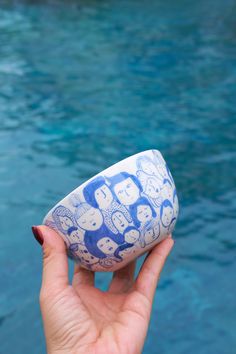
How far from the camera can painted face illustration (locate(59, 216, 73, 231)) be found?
1566 mm

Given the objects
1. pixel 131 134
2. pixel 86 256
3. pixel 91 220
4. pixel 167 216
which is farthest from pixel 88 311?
pixel 131 134

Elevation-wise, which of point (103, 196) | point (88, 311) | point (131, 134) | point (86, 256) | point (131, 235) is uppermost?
point (103, 196)

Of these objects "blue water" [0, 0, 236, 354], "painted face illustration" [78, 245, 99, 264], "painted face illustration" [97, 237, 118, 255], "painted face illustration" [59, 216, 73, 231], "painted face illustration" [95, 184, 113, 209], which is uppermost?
"painted face illustration" [95, 184, 113, 209]

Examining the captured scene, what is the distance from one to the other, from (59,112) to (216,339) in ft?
8.93

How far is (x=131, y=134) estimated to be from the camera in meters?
4.06

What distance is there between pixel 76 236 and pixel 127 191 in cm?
22

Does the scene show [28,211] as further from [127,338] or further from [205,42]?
[205,42]

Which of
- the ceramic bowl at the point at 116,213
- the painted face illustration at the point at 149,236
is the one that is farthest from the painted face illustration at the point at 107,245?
the painted face illustration at the point at 149,236

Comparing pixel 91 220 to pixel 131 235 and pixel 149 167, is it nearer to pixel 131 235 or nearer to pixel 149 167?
pixel 131 235

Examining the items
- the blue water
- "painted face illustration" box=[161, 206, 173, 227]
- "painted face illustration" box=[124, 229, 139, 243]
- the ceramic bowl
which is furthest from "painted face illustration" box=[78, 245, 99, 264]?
the blue water

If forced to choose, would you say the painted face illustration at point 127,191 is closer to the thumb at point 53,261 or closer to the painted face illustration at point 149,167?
the painted face illustration at point 149,167

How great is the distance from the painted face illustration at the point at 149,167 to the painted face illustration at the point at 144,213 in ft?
0.37

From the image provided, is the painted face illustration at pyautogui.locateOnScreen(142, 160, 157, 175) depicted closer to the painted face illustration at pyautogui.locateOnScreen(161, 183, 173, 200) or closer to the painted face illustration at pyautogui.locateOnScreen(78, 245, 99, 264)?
the painted face illustration at pyautogui.locateOnScreen(161, 183, 173, 200)

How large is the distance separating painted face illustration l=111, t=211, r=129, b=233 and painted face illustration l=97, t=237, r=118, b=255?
50 mm
